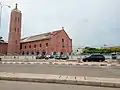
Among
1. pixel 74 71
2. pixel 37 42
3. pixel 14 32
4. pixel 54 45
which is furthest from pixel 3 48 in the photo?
pixel 74 71

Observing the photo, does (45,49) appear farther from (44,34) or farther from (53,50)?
(44,34)

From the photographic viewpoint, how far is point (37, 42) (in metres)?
97.6

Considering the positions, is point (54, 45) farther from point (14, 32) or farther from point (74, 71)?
point (74, 71)

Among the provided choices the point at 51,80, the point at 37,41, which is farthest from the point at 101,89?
the point at 37,41

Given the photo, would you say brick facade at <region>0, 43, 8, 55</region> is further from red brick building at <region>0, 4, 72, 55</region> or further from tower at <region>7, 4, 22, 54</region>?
tower at <region>7, 4, 22, 54</region>

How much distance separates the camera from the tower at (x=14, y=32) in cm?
9831

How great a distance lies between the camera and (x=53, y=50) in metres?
89.2

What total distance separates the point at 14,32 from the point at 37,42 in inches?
544

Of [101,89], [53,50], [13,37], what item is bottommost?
[101,89]

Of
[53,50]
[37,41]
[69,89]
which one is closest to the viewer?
[69,89]

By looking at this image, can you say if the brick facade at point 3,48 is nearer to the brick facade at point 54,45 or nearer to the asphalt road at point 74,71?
the brick facade at point 54,45

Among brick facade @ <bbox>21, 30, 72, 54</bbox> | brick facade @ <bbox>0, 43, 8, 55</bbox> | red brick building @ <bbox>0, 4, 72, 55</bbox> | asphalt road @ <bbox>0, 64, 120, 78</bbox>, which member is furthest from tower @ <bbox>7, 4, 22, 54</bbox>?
asphalt road @ <bbox>0, 64, 120, 78</bbox>

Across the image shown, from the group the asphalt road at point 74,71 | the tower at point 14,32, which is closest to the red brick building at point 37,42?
the tower at point 14,32

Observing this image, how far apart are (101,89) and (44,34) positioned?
93256mm
